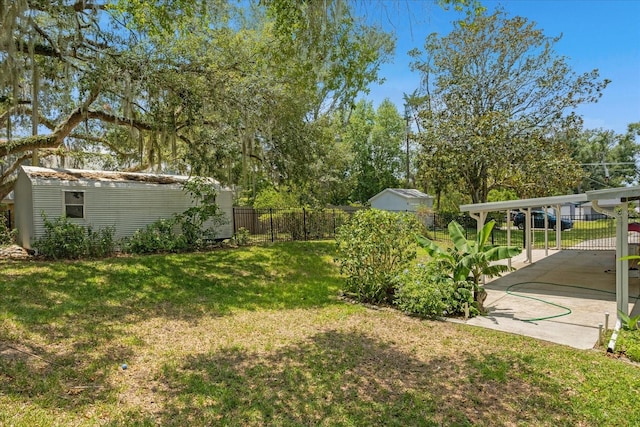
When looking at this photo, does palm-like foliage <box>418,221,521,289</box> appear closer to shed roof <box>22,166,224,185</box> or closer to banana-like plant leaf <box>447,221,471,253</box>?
banana-like plant leaf <box>447,221,471,253</box>

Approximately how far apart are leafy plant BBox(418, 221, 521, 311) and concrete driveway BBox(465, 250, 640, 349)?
0.70 metres

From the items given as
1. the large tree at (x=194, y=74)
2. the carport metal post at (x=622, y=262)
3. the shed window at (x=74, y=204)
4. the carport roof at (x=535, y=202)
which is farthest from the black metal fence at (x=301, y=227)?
the carport metal post at (x=622, y=262)

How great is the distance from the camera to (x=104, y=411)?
3.19 meters

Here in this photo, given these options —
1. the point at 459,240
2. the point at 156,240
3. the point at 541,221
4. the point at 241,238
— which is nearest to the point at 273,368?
the point at 459,240

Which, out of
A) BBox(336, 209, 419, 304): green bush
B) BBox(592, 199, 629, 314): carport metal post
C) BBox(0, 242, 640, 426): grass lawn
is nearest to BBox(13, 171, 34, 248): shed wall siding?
BBox(0, 242, 640, 426): grass lawn

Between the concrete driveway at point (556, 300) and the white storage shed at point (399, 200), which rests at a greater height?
the white storage shed at point (399, 200)

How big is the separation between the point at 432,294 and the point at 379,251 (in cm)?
134

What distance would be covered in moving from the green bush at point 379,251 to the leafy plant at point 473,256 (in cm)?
43

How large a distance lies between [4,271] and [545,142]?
70.9 feet

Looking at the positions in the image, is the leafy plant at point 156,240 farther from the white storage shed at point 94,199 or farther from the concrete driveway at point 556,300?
the concrete driveway at point 556,300

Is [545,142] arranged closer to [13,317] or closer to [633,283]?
[633,283]

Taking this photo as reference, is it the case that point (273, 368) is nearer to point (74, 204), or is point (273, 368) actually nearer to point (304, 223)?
point (74, 204)

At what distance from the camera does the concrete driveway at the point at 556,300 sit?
17.8ft

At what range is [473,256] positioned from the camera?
6379mm
